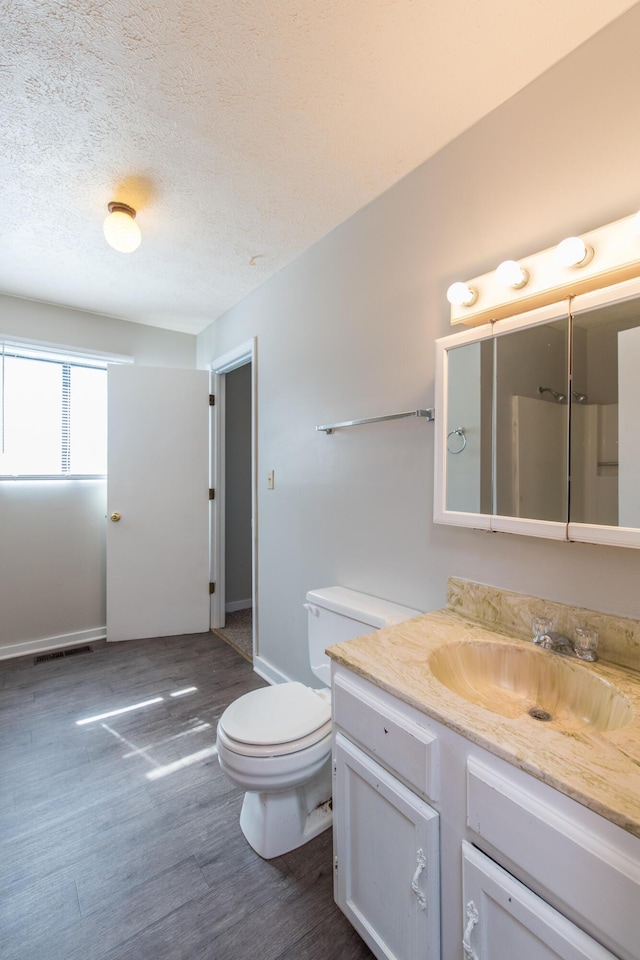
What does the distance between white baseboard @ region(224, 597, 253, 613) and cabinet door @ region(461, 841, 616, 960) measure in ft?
10.4

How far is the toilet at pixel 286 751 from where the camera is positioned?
4.10ft

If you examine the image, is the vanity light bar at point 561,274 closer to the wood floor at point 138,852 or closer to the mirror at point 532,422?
the mirror at point 532,422

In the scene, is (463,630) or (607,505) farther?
(463,630)

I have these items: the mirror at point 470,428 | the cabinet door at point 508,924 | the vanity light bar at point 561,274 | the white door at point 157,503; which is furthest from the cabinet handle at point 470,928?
the white door at point 157,503

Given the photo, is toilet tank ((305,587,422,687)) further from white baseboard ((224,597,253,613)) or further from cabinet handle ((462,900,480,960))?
white baseboard ((224,597,253,613))

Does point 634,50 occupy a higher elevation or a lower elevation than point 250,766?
higher

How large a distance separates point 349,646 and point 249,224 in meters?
1.83

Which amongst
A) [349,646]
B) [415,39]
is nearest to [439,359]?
[415,39]

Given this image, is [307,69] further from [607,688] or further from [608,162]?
[607,688]

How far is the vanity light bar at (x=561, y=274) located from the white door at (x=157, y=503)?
2.40m

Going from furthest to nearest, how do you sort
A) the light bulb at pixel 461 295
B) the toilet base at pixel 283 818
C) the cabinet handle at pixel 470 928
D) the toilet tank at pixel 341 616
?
1. the toilet tank at pixel 341 616
2. the toilet base at pixel 283 818
3. the light bulb at pixel 461 295
4. the cabinet handle at pixel 470 928

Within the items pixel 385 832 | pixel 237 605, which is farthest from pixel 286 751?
pixel 237 605

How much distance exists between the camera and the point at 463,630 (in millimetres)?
1185

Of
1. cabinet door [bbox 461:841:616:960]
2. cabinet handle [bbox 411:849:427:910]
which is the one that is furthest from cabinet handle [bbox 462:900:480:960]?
cabinet handle [bbox 411:849:427:910]
